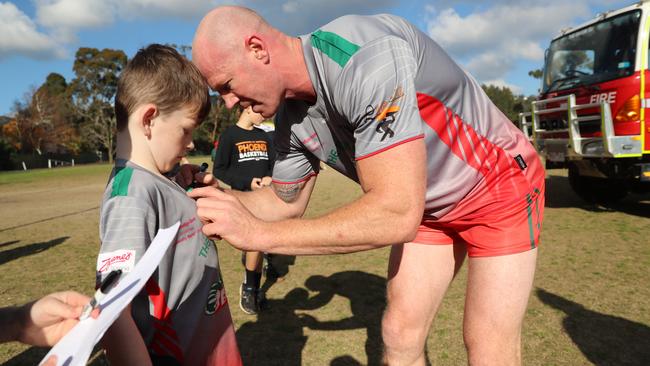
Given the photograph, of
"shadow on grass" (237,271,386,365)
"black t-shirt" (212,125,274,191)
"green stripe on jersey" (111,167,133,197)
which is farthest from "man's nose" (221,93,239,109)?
"black t-shirt" (212,125,274,191)

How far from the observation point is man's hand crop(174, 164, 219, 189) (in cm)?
232

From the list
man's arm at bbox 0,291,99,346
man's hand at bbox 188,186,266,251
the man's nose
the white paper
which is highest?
the man's nose

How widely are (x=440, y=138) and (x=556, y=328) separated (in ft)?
8.30

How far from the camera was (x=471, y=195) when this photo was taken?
213cm

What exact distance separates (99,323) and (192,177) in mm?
1554

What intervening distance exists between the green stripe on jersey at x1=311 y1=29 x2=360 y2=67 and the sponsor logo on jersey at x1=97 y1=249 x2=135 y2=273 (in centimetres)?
107

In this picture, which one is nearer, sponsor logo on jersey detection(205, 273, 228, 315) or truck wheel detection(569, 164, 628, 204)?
sponsor logo on jersey detection(205, 273, 228, 315)

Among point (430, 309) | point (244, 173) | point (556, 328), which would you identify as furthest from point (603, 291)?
point (244, 173)

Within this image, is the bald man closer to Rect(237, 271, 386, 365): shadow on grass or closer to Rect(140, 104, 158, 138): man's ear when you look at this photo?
Rect(140, 104, 158, 138): man's ear

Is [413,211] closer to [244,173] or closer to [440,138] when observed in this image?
[440,138]

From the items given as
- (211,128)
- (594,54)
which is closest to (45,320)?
(594,54)

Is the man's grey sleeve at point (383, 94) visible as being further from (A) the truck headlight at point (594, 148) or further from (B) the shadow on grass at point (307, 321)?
(A) the truck headlight at point (594, 148)

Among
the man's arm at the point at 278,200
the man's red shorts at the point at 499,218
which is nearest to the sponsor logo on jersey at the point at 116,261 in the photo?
the man's arm at the point at 278,200

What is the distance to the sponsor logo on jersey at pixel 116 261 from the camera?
4.80 feet
